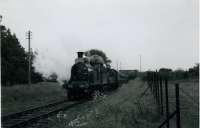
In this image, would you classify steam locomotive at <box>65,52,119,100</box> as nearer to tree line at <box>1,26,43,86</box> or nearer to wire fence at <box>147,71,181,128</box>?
wire fence at <box>147,71,181,128</box>

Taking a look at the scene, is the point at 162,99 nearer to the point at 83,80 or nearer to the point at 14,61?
the point at 83,80

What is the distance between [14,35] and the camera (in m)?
72.8

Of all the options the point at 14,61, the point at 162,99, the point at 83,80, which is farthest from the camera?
the point at 14,61

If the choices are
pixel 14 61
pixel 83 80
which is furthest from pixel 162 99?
pixel 14 61

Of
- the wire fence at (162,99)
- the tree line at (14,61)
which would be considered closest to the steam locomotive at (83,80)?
the wire fence at (162,99)

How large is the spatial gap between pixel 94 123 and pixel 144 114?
11.1 feet

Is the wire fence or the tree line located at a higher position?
the tree line

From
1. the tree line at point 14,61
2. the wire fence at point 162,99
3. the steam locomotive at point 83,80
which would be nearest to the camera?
the wire fence at point 162,99

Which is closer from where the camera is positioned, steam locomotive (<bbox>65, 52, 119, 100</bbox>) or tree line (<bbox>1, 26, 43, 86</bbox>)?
steam locomotive (<bbox>65, 52, 119, 100</bbox>)

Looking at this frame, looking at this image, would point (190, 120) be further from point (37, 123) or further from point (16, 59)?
point (16, 59)

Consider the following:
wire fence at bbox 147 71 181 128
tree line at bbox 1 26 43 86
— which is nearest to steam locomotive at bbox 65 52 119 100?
wire fence at bbox 147 71 181 128

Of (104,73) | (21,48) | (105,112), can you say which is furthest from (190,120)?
(21,48)

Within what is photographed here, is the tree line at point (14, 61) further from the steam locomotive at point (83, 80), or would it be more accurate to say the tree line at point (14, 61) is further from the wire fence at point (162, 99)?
the wire fence at point (162, 99)

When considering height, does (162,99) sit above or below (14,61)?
below
